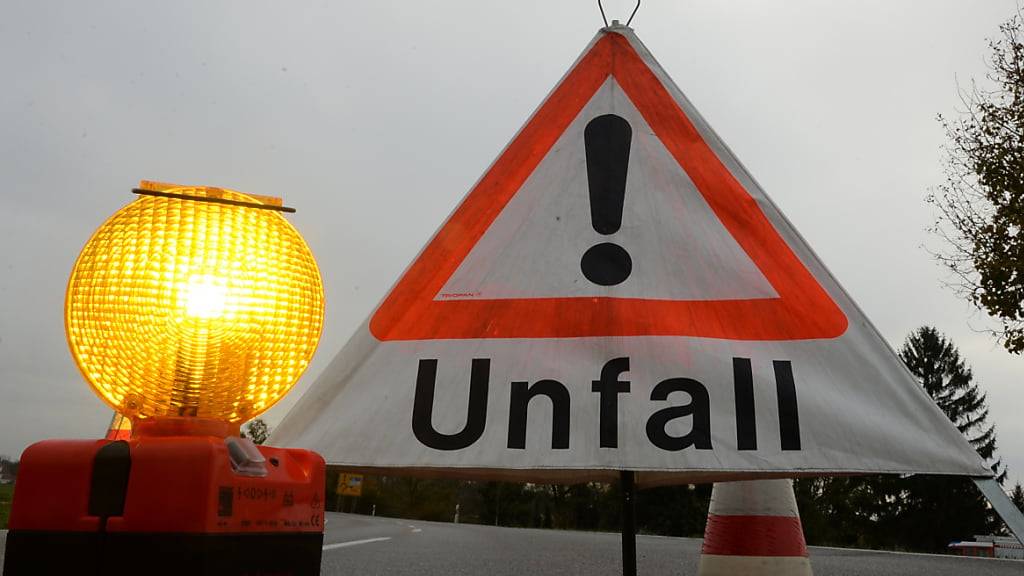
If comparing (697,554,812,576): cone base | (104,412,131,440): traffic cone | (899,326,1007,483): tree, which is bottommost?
(697,554,812,576): cone base

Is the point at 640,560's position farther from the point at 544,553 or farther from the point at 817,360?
the point at 817,360

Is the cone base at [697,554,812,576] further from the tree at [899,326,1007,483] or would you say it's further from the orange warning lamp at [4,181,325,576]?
the tree at [899,326,1007,483]

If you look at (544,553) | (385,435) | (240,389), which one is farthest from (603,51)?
(544,553)

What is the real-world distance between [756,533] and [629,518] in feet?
4.39

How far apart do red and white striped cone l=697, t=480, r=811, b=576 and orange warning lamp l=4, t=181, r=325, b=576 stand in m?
2.24

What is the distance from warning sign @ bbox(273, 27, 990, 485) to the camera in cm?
202

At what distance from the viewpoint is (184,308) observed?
5.36 feet

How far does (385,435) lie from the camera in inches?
82.0

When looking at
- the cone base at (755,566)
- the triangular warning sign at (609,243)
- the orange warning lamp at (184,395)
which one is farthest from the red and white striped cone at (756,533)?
the orange warning lamp at (184,395)

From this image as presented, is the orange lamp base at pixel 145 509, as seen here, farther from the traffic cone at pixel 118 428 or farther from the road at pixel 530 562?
the road at pixel 530 562

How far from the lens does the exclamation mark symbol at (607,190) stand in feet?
7.30

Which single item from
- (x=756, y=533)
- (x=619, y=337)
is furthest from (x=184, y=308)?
(x=756, y=533)

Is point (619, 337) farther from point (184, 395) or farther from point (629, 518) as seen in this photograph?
point (184, 395)

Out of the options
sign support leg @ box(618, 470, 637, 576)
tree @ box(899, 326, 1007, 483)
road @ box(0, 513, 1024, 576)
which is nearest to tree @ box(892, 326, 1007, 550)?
tree @ box(899, 326, 1007, 483)
